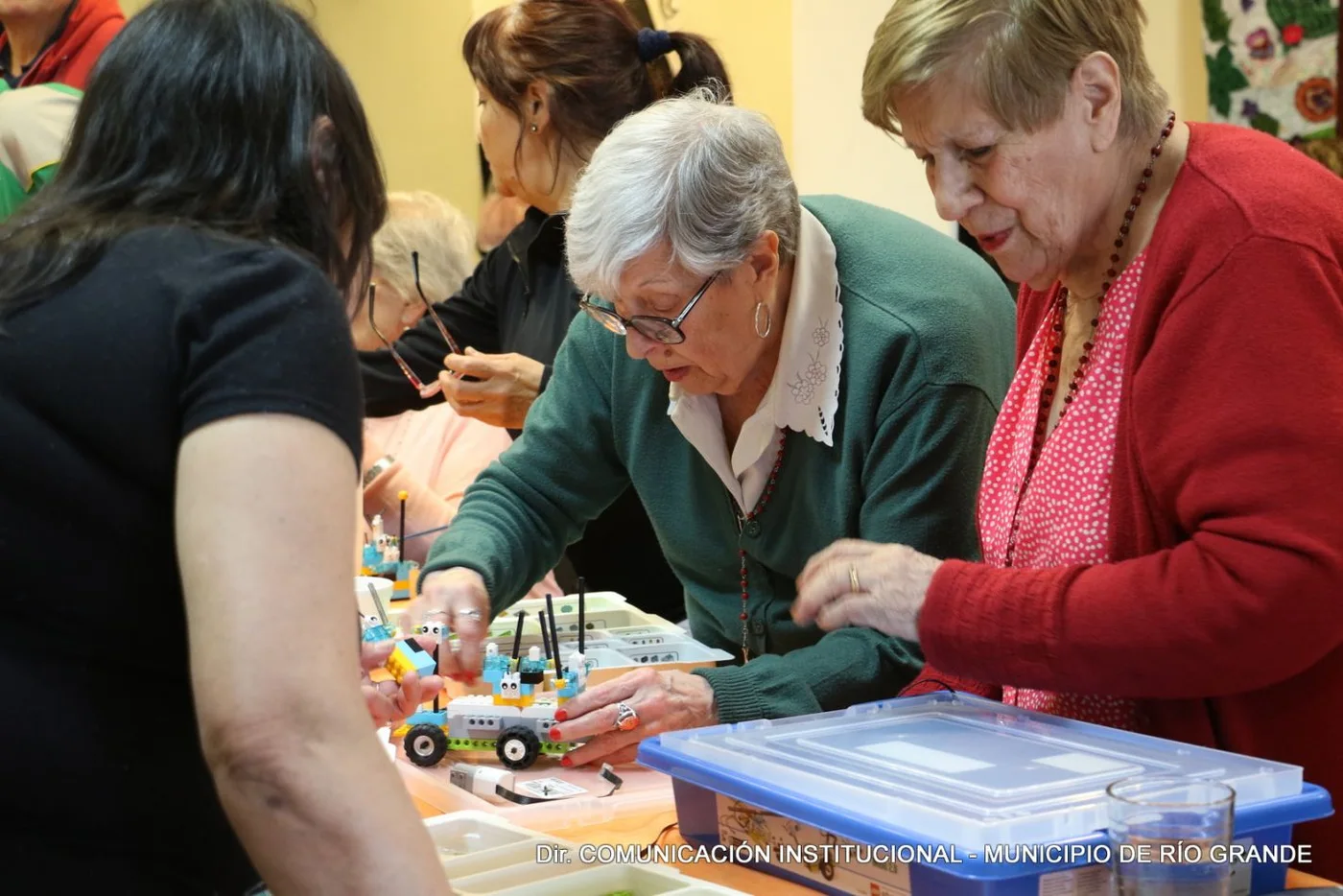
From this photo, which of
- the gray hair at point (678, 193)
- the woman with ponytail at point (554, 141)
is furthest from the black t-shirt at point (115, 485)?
the woman with ponytail at point (554, 141)

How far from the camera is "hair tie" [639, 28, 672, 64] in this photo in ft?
7.91

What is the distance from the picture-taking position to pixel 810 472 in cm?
178

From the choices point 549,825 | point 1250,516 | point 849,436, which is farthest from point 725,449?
point 1250,516

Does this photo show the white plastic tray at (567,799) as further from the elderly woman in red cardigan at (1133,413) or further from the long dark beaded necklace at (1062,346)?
the long dark beaded necklace at (1062,346)

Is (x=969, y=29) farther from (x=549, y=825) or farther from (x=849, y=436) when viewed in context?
(x=549, y=825)

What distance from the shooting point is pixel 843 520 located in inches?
69.0

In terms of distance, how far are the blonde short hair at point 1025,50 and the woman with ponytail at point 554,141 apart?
0.91m

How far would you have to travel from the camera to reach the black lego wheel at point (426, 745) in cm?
152

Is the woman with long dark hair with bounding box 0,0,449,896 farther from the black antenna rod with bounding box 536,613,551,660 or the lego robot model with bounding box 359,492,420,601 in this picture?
the lego robot model with bounding box 359,492,420,601

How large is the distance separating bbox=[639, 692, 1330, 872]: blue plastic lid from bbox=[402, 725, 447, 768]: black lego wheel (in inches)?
13.6

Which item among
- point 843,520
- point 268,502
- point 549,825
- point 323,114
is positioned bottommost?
point 549,825

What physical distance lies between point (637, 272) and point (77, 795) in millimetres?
1031

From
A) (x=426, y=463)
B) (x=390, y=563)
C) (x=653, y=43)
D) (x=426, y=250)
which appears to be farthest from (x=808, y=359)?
(x=426, y=250)

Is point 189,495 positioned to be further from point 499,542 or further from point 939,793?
point 499,542
